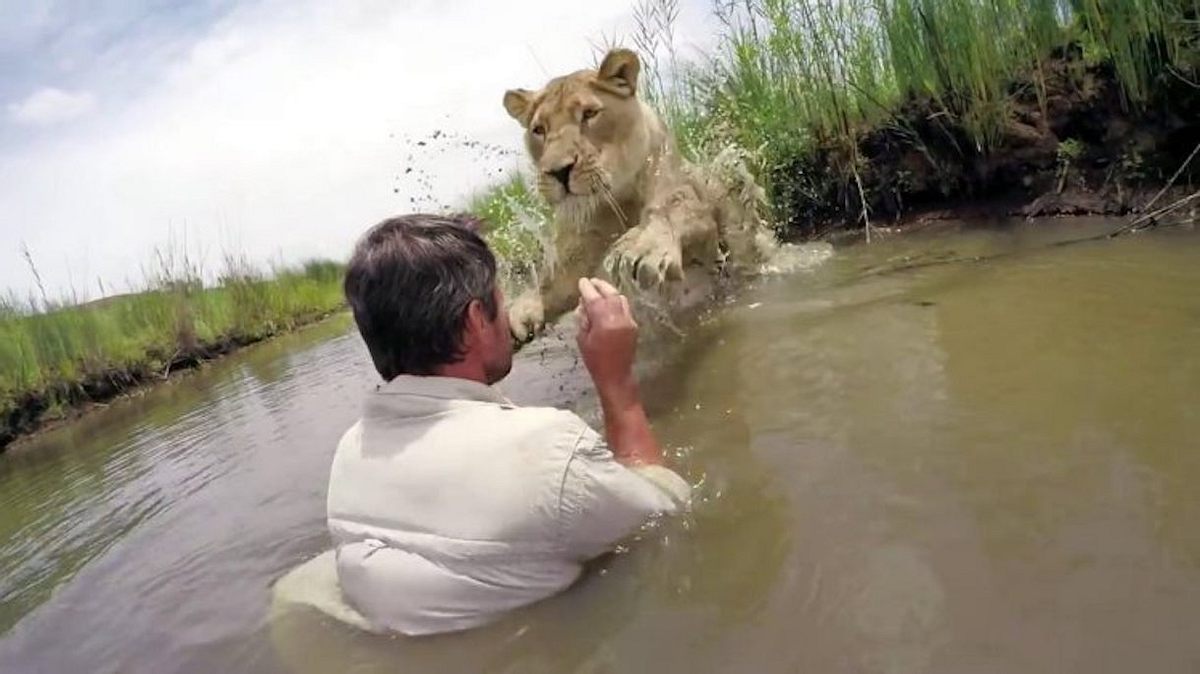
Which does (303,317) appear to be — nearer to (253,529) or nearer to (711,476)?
(253,529)

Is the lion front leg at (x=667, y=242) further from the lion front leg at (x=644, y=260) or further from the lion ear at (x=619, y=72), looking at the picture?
the lion ear at (x=619, y=72)

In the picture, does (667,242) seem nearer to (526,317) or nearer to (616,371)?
(526,317)

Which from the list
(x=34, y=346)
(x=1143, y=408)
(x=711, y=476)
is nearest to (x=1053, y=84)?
(x=1143, y=408)

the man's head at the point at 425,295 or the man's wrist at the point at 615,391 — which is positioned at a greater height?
the man's head at the point at 425,295

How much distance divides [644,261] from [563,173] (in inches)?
25.0

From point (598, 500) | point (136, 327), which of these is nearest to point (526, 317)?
point (598, 500)

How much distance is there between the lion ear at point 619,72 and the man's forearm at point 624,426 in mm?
2151

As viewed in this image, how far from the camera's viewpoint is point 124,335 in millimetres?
10930

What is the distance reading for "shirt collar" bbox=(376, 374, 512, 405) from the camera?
6.86ft

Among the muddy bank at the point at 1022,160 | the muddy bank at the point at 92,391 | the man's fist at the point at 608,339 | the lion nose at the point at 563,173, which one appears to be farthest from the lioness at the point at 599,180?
the muddy bank at the point at 92,391

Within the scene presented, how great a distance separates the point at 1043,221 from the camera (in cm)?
575

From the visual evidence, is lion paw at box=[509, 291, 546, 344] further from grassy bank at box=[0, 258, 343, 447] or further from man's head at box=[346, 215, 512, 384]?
grassy bank at box=[0, 258, 343, 447]

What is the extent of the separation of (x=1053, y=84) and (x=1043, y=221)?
93cm

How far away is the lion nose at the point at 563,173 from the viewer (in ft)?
12.9
